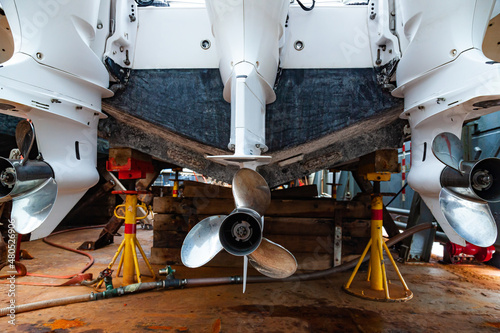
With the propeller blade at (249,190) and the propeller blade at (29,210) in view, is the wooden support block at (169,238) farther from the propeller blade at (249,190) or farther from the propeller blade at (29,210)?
the propeller blade at (249,190)

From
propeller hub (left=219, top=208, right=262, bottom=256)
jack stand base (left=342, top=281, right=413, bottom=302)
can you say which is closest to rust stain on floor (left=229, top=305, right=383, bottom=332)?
jack stand base (left=342, top=281, right=413, bottom=302)

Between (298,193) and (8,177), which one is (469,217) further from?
(8,177)

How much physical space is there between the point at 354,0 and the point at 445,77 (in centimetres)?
155

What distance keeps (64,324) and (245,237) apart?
1961 mm

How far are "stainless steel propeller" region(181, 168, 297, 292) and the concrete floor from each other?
2.88 ft

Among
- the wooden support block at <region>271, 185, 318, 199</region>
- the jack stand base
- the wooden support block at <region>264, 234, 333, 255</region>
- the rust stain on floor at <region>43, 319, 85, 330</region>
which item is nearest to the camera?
the rust stain on floor at <region>43, 319, 85, 330</region>

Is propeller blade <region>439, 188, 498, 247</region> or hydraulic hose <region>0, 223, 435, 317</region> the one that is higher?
propeller blade <region>439, 188, 498, 247</region>

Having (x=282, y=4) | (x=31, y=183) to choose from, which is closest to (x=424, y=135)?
(x=282, y=4)

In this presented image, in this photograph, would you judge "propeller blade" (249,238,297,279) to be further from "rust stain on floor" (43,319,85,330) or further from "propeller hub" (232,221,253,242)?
"rust stain on floor" (43,319,85,330)

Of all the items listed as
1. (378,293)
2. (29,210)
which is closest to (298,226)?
(378,293)

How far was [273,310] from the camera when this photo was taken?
2.95 meters

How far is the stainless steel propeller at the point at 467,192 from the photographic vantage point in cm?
200

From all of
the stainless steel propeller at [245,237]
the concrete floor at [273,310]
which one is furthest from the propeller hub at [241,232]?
the concrete floor at [273,310]

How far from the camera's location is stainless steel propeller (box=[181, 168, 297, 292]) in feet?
5.91
